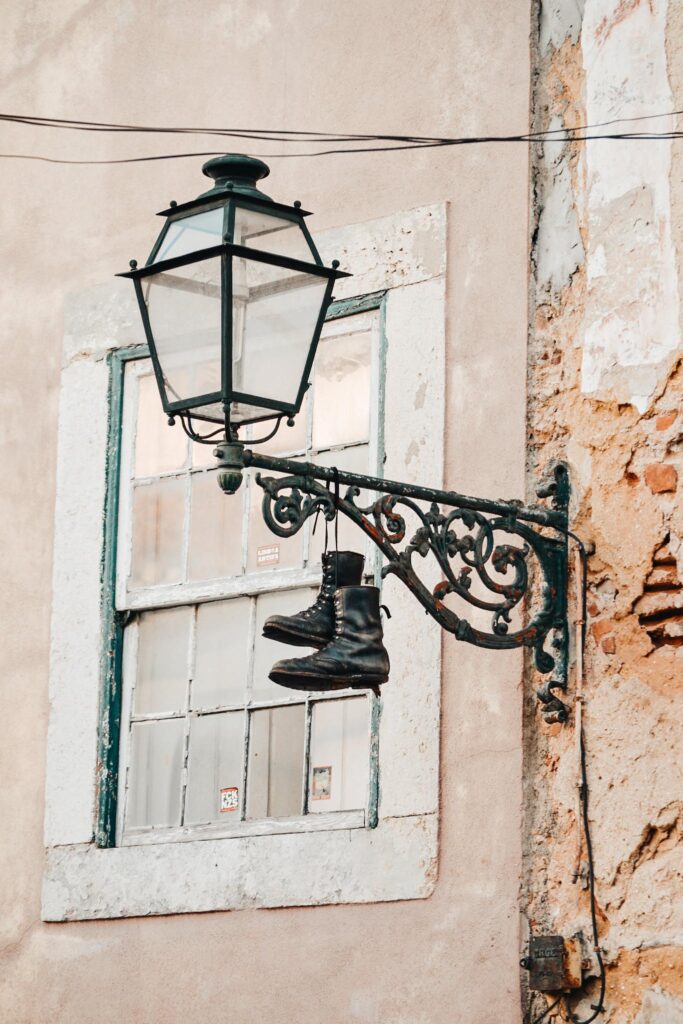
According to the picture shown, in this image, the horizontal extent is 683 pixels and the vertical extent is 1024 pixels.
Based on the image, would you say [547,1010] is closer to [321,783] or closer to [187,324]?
[321,783]

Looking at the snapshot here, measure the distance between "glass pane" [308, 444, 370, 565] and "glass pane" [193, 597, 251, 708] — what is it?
13.0 inches

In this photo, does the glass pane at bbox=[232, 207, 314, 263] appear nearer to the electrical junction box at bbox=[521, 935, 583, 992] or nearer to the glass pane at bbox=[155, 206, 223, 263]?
the glass pane at bbox=[155, 206, 223, 263]

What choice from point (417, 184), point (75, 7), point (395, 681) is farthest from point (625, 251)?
point (75, 7)

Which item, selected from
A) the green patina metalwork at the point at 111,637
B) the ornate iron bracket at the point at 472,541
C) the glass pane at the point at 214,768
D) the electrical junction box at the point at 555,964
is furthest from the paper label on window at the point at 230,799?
the electrical junction box at the point at 555,964

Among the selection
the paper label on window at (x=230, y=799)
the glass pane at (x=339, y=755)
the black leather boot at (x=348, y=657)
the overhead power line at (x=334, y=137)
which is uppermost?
the overhead power line at (x=334, y=137)

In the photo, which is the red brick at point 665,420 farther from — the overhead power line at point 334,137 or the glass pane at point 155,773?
the glass pane at point 155,773

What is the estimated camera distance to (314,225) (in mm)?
7043

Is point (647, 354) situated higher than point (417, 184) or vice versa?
point (417, 184)

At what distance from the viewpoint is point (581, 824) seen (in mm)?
5797

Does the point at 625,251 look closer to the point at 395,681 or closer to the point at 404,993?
the point at 395,681

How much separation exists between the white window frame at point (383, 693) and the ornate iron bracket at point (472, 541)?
324 millimetres

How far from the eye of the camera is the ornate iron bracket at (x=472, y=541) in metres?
5.29

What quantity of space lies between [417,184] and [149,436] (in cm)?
138

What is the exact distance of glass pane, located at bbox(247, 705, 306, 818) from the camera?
6609 mm
